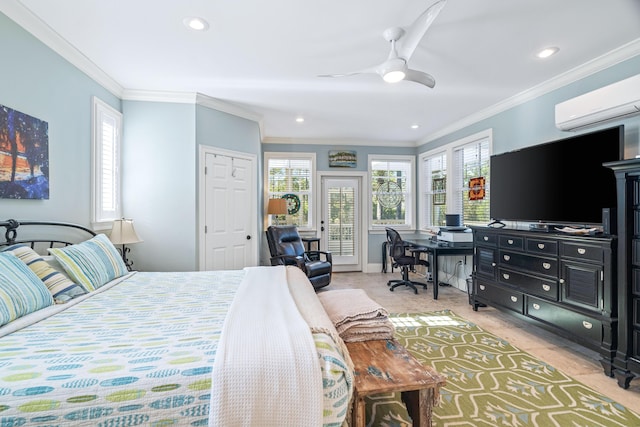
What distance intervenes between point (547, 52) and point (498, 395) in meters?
2.84

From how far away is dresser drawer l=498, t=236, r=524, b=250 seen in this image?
3089 mm

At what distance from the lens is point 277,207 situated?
545 centimetres

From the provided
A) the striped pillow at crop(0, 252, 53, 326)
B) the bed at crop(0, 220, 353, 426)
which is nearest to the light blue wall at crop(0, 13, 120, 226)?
the striped pillow at crop(0, 252, 53, 326)

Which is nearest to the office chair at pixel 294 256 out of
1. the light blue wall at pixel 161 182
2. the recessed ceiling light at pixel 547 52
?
the light blue wall at pixel 161 182

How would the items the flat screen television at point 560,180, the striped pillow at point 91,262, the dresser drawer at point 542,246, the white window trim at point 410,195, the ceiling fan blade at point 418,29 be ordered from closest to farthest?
1. the ceiling fan blade at point 418,29
2. the striped pillow at point 91,262
3. the flat screen television at point 560,180
4. the dresser drawer at point 542,246
5. the white window trim at point 410,195

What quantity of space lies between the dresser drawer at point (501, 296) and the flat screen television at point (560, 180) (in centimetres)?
80

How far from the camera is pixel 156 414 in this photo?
1024 mm

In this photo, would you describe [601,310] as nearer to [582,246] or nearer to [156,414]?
[582,246]

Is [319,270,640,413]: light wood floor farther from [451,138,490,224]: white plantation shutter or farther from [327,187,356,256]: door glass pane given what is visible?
[451,138,490,224]: white plantation shutter

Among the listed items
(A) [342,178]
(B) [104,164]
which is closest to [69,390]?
(B) [104,164]

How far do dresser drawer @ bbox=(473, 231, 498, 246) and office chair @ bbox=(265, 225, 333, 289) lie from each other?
203cm

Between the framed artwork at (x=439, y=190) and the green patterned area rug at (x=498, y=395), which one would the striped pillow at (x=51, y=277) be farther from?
the framed artwork at (x=439, y=190)

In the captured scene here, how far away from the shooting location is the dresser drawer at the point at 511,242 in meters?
3.09

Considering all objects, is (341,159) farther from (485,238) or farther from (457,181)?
(485,238)
